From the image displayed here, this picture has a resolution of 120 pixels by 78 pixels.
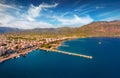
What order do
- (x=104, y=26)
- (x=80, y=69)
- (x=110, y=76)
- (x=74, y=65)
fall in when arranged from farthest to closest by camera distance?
(x=104, y=26), (x=74, y=65), (x=80, y=69), (x=110, y=76)

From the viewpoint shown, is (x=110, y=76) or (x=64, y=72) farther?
(x=64, y=72)

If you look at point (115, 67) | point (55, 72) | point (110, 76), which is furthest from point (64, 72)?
point (115, 67)

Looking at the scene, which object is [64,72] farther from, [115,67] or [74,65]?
[115,67]

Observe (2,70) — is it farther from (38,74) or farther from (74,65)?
(74,65)

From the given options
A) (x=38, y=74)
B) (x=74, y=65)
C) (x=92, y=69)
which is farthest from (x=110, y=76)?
(x=38, y=74)

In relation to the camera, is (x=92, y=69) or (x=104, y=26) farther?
(x=104, y=26)

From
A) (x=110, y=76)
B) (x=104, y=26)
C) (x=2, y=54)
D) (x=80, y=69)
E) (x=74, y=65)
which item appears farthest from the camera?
(x=104, y=26)

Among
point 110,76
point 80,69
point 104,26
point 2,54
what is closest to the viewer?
point 110,76

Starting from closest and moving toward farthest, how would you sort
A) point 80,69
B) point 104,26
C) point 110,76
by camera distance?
point 110,76, point 80,69, point 104,26

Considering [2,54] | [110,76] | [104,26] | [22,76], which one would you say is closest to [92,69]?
[110,76]
